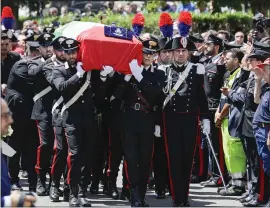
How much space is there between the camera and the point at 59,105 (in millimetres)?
11469

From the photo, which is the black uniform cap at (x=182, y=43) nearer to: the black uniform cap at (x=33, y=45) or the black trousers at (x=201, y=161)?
the black uniform cap at (x=33, y=45)

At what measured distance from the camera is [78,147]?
11.1 metres

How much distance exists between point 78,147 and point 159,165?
162 cm

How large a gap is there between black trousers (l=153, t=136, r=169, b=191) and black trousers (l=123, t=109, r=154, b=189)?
1.01 meters

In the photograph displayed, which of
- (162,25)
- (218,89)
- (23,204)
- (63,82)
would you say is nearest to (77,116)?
(63,82)

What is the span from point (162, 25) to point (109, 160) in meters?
2.05

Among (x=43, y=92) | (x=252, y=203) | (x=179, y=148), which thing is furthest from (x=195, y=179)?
(x=43, y=92)

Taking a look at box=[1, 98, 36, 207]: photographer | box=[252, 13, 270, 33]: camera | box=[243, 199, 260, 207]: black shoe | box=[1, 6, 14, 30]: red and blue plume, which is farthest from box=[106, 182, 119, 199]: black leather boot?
box=[1, 98, 36, 207]: photographer

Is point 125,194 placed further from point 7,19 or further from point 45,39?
point 7,19

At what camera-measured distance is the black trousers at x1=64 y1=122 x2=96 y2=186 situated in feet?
36.3

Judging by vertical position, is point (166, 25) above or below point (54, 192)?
above

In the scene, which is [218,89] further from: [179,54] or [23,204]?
[23,204]

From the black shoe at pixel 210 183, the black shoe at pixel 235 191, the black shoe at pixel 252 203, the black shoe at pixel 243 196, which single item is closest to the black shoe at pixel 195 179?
the black shoe at pixel 210 183

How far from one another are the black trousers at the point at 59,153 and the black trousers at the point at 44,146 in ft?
1.36
